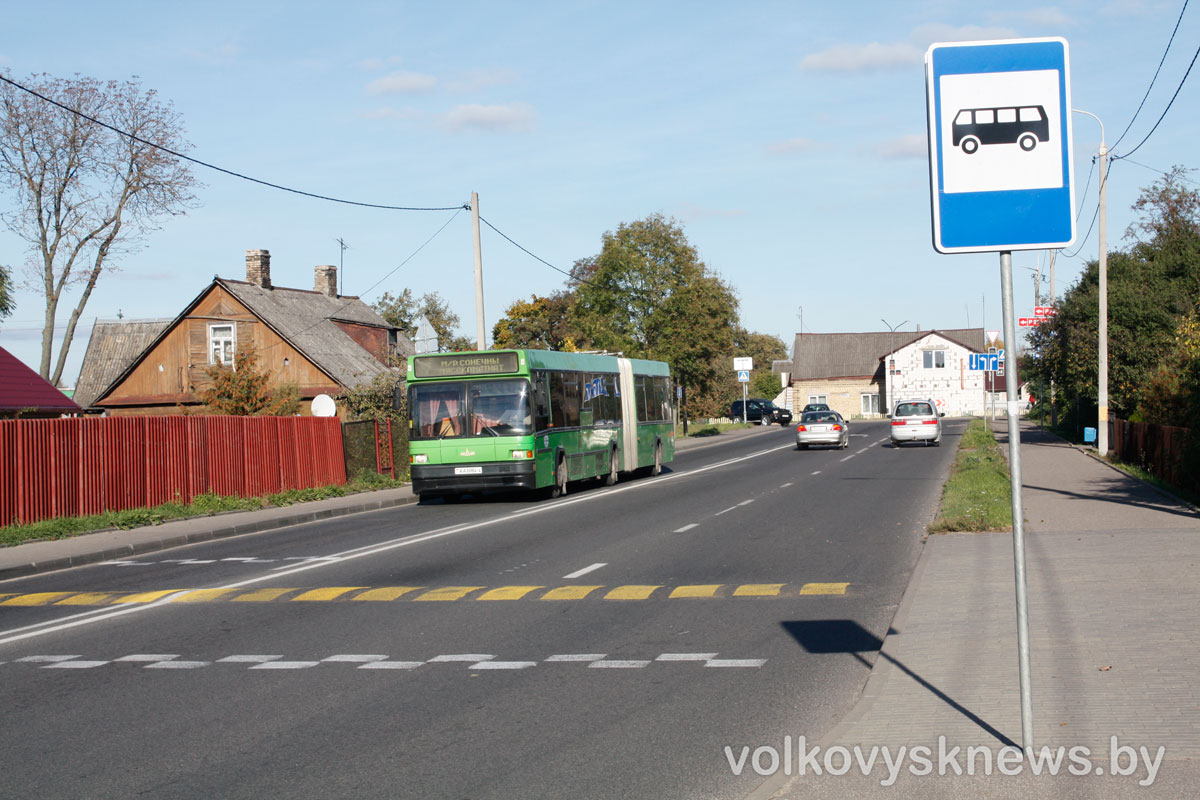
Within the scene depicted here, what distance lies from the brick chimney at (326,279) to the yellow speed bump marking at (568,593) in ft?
164

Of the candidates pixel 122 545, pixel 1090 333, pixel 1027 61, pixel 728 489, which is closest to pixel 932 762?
pixel 1027 61

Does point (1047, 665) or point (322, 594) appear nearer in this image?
point (1047, 665)

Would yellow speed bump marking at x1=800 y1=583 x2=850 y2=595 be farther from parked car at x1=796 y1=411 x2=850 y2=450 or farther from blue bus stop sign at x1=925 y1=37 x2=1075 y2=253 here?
parked car at x1=796 y1=411 x2=850 y2=450

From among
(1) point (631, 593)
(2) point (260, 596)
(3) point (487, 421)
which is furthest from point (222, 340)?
(1) point (631, 593)

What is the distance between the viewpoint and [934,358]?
99188mm

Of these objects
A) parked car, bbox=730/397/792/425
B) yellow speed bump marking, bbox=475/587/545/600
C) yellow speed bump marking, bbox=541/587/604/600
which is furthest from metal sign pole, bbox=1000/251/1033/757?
parked car, bbox=730/397/792/425

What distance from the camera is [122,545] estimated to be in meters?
16.6

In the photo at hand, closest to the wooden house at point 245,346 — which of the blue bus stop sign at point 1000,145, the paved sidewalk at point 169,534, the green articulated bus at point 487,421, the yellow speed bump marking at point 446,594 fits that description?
the paved sidewalk at point 169,534

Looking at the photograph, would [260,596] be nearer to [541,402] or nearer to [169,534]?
[169,534]

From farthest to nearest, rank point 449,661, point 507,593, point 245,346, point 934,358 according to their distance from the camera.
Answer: point 934,358 → point 245,346 → point 507,593 → point 449,661

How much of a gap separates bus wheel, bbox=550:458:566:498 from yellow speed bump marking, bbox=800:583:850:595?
1304 centimetres

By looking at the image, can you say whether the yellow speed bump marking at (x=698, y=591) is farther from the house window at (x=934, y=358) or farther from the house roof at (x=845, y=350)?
the house roof at (x=845, y=350)
